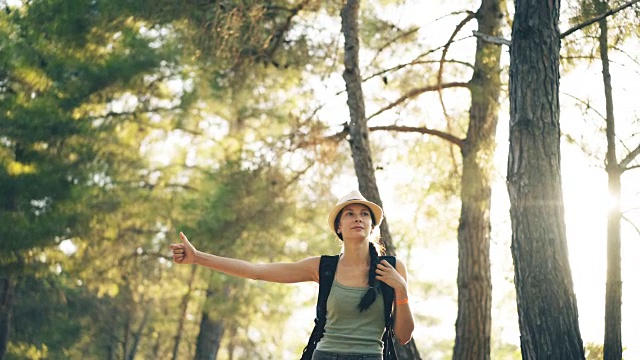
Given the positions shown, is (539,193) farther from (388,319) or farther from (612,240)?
(612,240)

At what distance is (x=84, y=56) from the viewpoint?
49.3 feet

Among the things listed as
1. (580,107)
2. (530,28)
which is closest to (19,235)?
(580,107)

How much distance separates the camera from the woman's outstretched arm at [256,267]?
4.38 m

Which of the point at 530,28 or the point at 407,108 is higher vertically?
the point at 407,108

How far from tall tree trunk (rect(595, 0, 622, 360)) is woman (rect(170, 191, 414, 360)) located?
4.36 metres

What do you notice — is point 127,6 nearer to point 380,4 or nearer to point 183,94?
point 380,4

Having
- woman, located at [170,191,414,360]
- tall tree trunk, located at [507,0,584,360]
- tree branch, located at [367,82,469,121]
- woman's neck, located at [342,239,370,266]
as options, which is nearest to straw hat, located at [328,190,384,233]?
woman, located at [170,191,414,360]

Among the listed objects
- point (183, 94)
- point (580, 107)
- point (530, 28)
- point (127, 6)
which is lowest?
point (530, 28)

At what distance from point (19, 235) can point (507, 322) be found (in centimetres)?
1403

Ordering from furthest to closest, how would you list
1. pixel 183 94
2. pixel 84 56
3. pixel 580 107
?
pixel 183 94
pixel 84 56
pixel 580 107

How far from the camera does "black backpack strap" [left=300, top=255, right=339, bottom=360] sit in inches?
165

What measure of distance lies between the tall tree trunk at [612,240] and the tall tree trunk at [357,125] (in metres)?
1.92

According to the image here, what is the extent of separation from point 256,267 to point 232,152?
37.7 ft

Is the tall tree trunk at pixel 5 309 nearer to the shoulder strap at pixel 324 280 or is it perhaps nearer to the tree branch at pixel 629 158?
the tree branch at pixel 629 158
